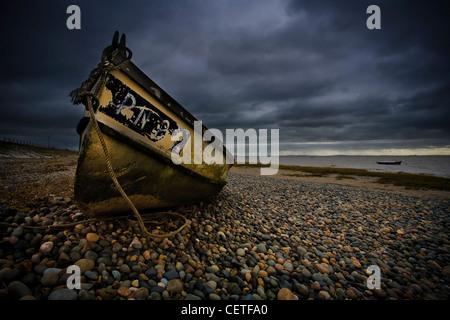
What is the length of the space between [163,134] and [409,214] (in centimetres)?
791

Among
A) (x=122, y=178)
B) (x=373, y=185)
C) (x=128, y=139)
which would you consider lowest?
(x=373, y=185)

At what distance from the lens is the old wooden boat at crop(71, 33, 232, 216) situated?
2.47 metres

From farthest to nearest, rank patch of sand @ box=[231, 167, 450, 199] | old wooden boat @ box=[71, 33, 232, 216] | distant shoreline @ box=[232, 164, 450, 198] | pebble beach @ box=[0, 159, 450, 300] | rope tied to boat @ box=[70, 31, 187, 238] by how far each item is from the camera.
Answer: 1. distant shoreline @ box=[232, 164, 450, 198]
2. patch of sand @ box=[231, 167, 450, 199]
3. old wooden boat @ box=[71, 33, 232, 216]
4. rope tied to boat @ box=[70, 31, 187, 238]
5. pebble beach @ box=[0, 159, 450, 300]

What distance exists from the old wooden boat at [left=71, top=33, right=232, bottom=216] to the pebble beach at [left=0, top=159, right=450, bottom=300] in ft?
1.99

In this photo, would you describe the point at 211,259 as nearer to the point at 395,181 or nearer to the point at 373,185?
the point at 373,185

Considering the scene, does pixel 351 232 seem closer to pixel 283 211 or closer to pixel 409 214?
pixel 283 211

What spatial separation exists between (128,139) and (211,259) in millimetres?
2150

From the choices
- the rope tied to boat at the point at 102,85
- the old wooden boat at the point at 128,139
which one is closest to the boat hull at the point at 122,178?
the old wooden boat at the point at 128,139

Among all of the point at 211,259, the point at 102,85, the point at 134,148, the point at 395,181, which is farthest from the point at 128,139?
the point at 395,181

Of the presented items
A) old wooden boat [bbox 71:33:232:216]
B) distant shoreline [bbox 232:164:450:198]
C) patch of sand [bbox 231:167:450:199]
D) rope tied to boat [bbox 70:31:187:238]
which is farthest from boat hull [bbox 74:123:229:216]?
distant shoreline [bbox 232:164:450:198]

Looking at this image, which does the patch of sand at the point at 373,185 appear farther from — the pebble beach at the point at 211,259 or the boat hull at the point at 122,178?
the boat hull at the point at 122,178

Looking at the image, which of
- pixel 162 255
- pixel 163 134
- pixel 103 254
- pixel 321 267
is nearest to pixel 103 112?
pixel 163 134

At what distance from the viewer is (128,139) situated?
2551mm

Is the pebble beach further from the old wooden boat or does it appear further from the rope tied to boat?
the rope tied to boat
